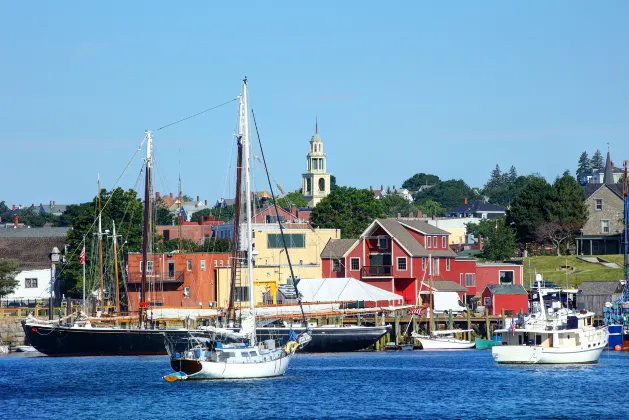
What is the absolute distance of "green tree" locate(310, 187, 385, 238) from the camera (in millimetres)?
150625

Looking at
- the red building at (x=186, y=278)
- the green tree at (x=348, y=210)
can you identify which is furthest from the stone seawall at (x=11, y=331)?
the green tree at (x=348, y=210)

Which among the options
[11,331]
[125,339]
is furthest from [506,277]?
[11,331]

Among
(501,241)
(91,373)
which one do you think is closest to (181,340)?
(91,373)

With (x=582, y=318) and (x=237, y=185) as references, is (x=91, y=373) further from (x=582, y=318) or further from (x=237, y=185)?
(x=582, y=318)

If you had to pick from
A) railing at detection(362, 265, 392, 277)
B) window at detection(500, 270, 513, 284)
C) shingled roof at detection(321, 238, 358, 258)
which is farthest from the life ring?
window at detection(500, 270, 513, 284)

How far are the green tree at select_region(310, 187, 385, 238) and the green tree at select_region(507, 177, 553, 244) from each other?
2054cm

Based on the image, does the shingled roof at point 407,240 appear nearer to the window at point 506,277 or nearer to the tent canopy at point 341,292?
the window at point 506,277

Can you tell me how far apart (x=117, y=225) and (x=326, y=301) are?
A: 97.6 ft

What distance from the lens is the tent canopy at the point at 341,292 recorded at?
97.3m

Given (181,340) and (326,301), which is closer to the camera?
(181,340)

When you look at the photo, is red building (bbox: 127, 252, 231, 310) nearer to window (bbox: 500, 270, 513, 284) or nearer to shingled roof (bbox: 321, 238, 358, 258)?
shingled roof (bbox: 321, 238, 358, 258)

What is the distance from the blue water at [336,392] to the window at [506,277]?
31468 millimetres

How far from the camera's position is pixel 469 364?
77.7 m

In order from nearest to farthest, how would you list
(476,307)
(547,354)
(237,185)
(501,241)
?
(547,354)
(237,185)
(476,307)
(501,241)
